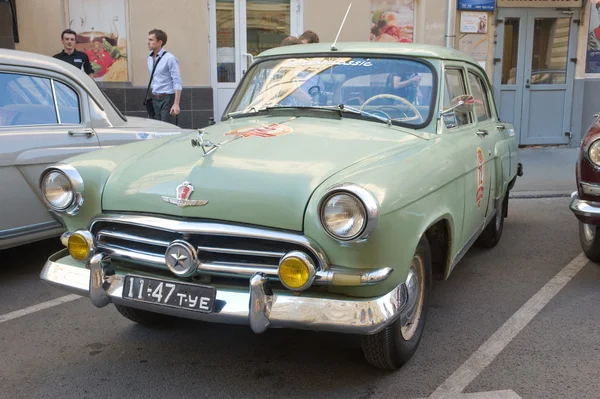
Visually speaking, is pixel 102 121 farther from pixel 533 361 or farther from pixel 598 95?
pixel 598 95

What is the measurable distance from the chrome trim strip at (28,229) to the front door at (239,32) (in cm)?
594

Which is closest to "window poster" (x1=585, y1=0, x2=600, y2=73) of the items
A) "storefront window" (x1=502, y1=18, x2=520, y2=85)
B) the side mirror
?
"storefront window" (x1=502, y1=18, x2=520, y2=85)

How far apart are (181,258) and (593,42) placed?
35.5 ft

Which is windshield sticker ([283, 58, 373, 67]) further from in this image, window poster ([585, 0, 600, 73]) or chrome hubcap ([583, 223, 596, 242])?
window poster ([585, 0, 600, 73])

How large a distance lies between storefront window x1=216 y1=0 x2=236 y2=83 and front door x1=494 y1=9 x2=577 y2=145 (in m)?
4.57

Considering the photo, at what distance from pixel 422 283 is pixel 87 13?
8.24 metres

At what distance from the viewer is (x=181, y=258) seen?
2.84 m

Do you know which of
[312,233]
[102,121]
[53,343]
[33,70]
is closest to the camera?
[312,233]

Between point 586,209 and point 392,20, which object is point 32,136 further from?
point 392,20

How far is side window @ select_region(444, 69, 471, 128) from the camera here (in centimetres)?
396

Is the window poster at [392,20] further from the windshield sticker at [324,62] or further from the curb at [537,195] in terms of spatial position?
the windshield sticker at [324,62]

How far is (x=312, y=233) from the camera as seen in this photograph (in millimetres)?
2688

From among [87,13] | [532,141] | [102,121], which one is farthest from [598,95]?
[102,121]

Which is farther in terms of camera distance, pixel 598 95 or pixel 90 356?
pixel 598 95
